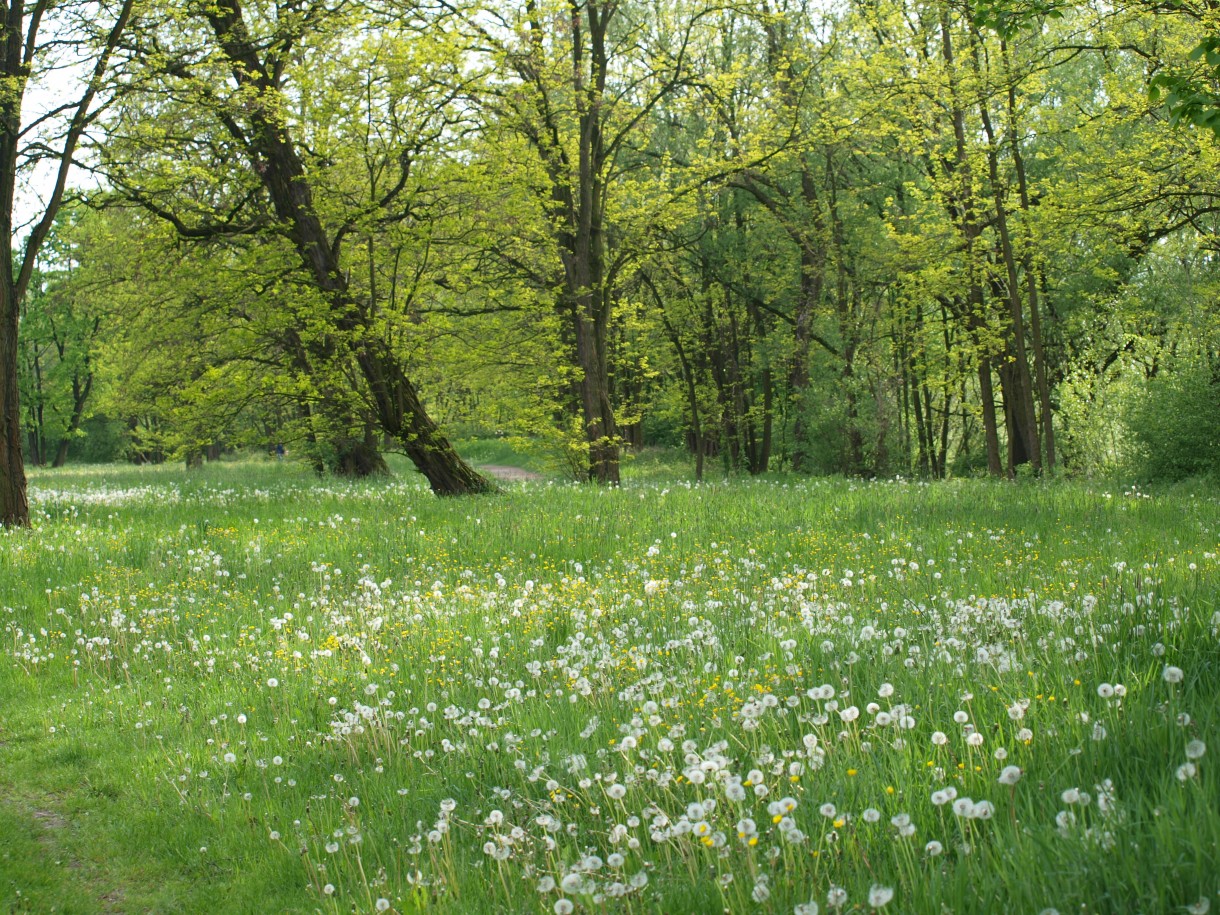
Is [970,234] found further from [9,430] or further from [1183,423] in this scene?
[9,430]

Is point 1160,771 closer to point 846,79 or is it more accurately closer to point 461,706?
point 461,706

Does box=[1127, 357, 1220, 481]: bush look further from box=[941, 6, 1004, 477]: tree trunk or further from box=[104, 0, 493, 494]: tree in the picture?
box=[104, 0, 493, 494]: tree

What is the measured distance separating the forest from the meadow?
3798 millimetres

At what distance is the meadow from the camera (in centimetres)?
310

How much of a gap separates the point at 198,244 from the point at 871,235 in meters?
17.5

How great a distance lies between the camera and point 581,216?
65.3 ft

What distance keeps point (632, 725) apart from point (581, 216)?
16.6 m

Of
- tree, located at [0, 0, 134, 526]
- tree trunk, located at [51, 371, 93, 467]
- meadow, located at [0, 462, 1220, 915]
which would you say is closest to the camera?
meadow, located at [0, 462, 1220, 915]

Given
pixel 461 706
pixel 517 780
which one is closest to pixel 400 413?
pixel 461 706

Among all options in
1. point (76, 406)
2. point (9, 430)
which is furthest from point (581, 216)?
point (76, 406)

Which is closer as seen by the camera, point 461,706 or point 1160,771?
point 1160,771

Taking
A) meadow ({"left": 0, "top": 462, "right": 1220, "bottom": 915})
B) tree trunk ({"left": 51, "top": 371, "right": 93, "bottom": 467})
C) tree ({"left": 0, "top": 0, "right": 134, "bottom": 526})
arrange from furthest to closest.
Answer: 1. tree trunk ({"left": 51, "top": 371, "right": 93, "bottom": 467})
2. tree ({"left": 0, "top": 0, "right": 134, "bottom": 526})
3. meadow ({"left": 0, "top": 462, "right": 1220, "bottom": 915})

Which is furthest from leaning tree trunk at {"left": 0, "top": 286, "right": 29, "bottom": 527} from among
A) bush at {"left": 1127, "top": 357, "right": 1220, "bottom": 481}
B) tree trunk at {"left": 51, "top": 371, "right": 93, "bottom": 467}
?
tree trunk at {"left": 51, "top": 371, "right": 93, "bottom": 467}

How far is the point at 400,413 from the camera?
52.9 feet
